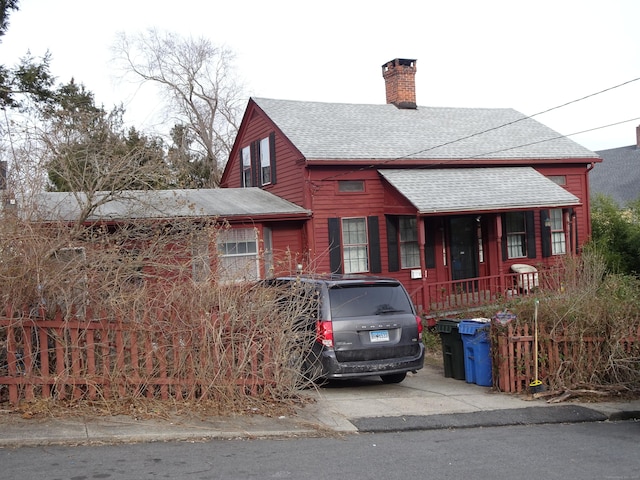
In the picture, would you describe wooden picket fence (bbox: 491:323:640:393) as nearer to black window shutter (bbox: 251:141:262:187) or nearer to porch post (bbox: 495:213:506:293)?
porch post (bbox: 495:213:506:293)

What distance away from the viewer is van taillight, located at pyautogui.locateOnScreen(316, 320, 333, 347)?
9422mm

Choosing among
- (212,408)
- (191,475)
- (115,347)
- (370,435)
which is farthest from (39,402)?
(370,435)

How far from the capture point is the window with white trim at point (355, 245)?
18906 mm

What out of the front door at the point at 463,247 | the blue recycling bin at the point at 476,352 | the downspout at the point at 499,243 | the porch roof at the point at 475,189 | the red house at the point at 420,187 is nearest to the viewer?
the blue recycling bin at the point at 476,352

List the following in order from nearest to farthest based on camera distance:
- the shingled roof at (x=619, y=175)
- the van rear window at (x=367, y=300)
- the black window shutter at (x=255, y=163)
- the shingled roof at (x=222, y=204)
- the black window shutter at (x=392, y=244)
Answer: the van rear window at (x=367, y=300) → the shingled roof at (x=222, y=204) → the black window shutter at (x=392, y=244) → the black window shutter at (x=255, y=163) → the shingled roof at (x=619, y=175)

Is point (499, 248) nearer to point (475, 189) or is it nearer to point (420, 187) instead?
point (475, 189)

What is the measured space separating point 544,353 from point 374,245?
373 inches

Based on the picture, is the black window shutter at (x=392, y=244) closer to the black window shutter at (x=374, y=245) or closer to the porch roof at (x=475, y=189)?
the black window shutter at (x=374, y=245)

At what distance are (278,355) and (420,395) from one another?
2.61 meters

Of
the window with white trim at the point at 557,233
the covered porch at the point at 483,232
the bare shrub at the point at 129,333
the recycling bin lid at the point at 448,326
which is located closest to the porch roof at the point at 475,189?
the covered porch at the point at 483,232

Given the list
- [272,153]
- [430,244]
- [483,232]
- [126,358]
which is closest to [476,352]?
[126,358]

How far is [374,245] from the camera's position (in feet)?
62.4

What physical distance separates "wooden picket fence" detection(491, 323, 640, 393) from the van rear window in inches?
58.7

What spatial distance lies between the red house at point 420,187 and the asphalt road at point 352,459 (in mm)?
9491
